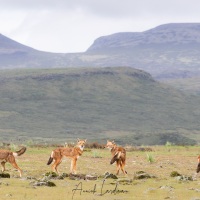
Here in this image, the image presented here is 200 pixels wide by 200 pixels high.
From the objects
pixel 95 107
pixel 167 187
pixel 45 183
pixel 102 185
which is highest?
pixel 102 185

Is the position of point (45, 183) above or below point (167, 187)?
above

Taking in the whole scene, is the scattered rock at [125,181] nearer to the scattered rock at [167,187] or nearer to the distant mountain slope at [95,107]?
the scattered rock at [167,187]

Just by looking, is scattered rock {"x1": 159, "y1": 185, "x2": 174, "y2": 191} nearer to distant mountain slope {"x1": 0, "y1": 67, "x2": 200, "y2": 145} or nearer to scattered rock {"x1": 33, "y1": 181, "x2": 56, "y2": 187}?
scattered rock {"x1": 33, "y1": 181, "x2": 56, "y2": 187}

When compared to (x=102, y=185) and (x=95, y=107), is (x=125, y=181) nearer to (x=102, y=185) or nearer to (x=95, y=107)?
(x=102, y=185)

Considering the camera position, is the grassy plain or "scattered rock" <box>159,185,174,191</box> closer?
the grassy plain

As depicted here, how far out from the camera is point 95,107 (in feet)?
445

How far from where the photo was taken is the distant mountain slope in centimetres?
10925

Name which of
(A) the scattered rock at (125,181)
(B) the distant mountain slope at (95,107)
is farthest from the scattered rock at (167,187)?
(B) the distant mountain slope at (95,107)

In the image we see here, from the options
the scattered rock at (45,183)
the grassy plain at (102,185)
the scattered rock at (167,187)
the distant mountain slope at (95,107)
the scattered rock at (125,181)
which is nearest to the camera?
the grassy plain at (102,185)

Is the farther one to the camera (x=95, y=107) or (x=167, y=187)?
(x=95, y=107)

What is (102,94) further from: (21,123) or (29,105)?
(21,123)

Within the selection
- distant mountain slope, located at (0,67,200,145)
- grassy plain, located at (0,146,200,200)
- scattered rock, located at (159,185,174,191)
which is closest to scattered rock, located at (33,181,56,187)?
grassy plain, located at (0,146,200,200)

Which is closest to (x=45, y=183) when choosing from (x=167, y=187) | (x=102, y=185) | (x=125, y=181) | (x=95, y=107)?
(x=102, y=185)

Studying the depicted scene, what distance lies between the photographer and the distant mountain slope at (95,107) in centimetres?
10925
